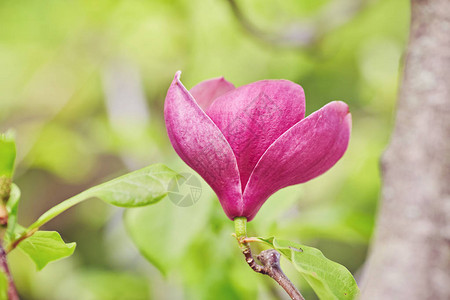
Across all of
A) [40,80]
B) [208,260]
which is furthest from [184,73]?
[208,260]

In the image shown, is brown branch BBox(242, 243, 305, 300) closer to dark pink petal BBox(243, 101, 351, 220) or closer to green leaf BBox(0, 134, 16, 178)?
dark pink petal BBox(243, 101, 351, 220)

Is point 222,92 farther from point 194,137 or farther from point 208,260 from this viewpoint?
point 208,260

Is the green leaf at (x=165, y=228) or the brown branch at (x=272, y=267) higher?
the brown branch at (x=272, y=267)

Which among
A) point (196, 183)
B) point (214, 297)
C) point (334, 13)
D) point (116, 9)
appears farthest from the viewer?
point (116, 9)

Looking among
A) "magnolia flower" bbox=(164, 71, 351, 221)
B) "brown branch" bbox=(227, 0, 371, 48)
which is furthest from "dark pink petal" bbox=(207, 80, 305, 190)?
"brown branch" bbox=(227, 0, 371, 48)

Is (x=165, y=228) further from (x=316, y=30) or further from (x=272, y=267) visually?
(x=316, y=30)

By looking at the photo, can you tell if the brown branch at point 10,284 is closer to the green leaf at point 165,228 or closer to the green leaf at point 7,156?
the green leaf at point 7,156

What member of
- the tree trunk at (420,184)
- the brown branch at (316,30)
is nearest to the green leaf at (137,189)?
the tree trunk at (420,184)
